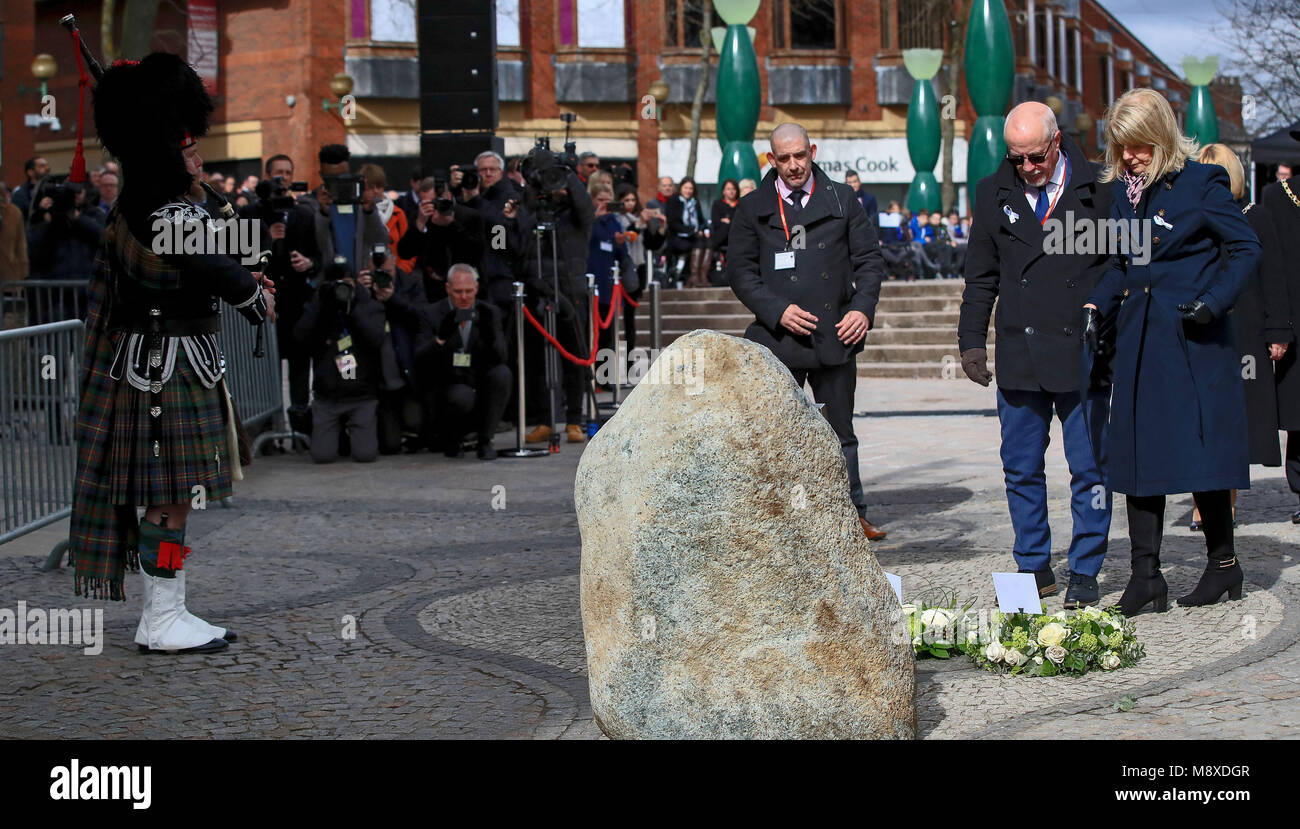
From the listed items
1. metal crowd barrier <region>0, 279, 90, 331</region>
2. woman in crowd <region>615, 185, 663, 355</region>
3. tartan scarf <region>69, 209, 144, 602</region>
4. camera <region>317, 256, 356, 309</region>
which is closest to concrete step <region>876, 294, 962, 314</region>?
woman in crowd <region>615, 185, 663, 355</region>

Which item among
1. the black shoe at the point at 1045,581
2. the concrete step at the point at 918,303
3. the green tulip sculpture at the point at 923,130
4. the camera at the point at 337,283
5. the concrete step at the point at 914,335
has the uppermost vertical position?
the green tulip sculpture at the point at 923,130

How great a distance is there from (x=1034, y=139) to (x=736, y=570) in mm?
3042

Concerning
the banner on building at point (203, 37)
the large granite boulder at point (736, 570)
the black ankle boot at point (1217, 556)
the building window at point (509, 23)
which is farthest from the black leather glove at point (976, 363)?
the building window at point (509, 23)

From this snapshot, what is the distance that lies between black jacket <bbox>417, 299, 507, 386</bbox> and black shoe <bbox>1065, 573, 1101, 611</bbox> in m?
6.78

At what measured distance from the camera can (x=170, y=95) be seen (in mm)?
6164

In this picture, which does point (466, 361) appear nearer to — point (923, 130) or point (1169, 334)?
point (1169, 334)

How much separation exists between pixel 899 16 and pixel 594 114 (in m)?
8.60

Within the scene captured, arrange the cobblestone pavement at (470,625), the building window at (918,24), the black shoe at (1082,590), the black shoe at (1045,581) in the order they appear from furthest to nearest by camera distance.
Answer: the building window at (918,24) → the black shoe at (1045,581) → the black shoe at (1082,590) → the cobblestone pavement at (470,625)

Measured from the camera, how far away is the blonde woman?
646 cm

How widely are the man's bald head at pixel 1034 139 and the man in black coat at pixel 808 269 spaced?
1.62 meters

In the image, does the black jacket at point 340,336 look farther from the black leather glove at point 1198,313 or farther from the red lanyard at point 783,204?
the black leather glove at point 1198,313

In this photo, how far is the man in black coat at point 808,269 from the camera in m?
8.32

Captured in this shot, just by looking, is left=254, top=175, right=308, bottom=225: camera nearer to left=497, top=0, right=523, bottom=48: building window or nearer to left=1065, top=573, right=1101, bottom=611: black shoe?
left=1065, top=573, right=1101, bottom=611: black shoe
